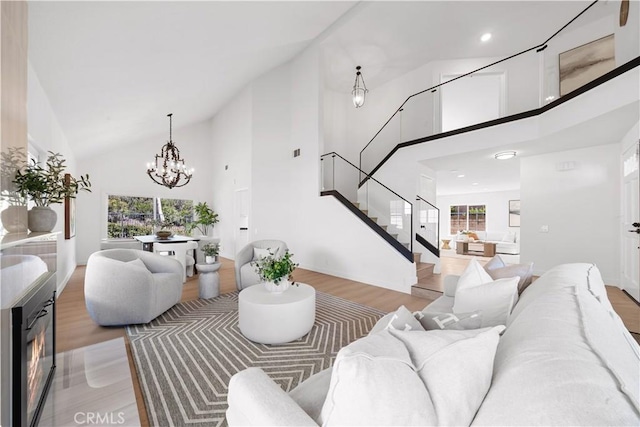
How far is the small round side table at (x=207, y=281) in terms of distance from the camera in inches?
150

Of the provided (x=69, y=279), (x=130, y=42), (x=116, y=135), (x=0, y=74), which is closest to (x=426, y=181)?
(x=130, y=42)

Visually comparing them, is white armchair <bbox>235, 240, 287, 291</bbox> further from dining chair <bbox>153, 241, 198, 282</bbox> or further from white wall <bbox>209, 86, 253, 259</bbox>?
white wall <bbox>209, 86, 253, 259</bbox>

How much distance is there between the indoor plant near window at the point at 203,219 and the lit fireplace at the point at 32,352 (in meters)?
5.88

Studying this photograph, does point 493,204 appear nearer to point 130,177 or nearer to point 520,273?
point 520,273

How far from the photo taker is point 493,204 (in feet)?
37.0

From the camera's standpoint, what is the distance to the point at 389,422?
630 millimetres

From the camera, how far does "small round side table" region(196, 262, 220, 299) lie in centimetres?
382

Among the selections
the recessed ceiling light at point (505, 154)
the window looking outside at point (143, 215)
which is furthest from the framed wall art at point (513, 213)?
the window looking outside at point (143, 215)

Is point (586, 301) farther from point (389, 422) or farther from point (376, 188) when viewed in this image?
point (376, 188)

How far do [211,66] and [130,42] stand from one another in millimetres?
1854

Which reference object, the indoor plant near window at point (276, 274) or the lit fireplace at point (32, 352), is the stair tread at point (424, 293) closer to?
the indoor plant near window at point (276, 274)

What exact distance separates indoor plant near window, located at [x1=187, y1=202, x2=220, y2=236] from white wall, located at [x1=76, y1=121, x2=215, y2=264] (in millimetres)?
304

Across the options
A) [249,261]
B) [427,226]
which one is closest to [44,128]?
[249,261]

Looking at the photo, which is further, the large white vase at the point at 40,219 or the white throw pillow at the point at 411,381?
the large white vase at the point at 40,219
